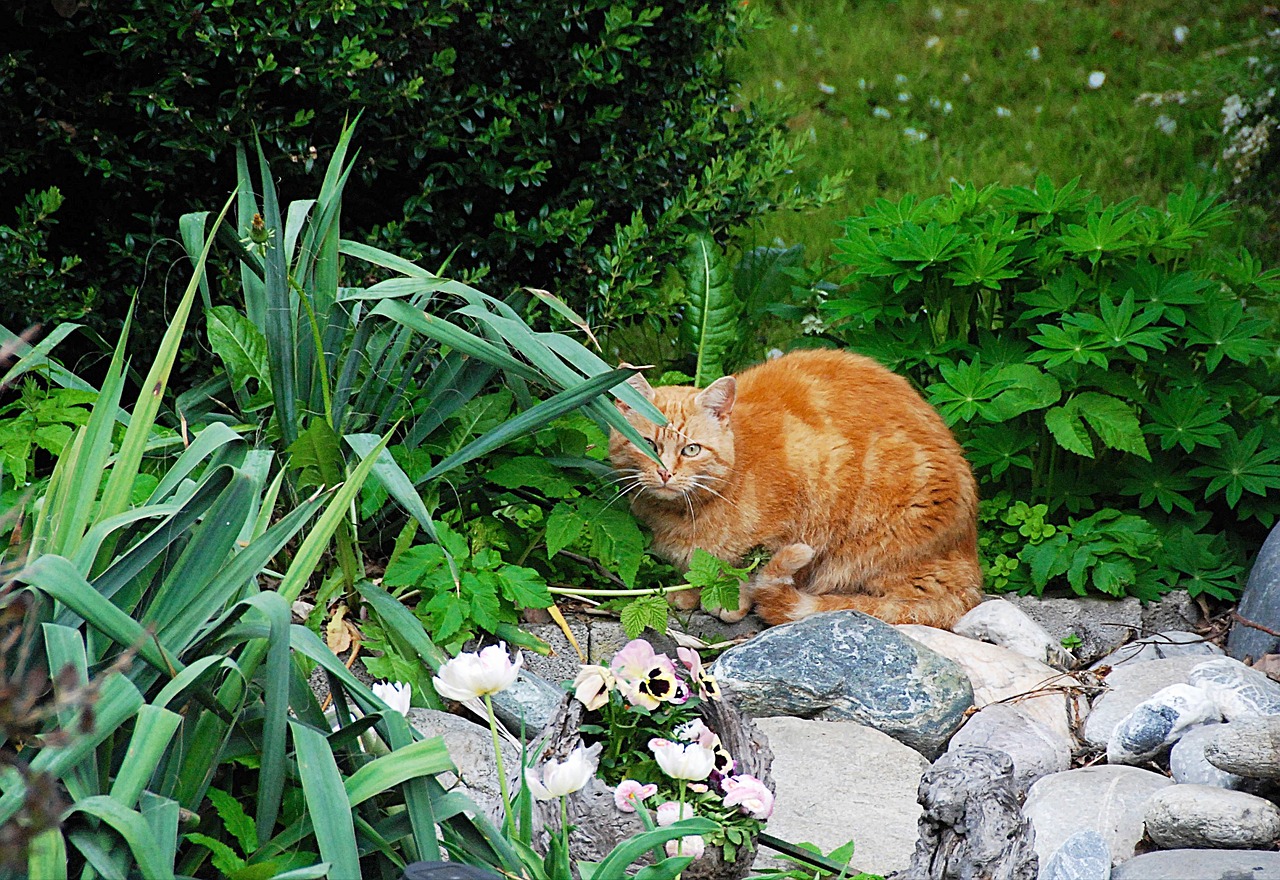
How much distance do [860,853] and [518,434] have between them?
125 cm

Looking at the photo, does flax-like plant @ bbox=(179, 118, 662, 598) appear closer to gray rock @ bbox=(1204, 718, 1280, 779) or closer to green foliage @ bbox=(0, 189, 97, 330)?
green foliage @ bbox=(0, 189, 97, 330)

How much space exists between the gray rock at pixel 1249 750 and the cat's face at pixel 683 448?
5.21ft

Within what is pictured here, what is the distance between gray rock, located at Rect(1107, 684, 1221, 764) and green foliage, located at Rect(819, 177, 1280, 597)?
754mm

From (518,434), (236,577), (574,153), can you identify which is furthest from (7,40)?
(236,577)

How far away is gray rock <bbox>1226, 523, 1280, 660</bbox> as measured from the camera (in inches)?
146

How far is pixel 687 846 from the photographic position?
2037 mm

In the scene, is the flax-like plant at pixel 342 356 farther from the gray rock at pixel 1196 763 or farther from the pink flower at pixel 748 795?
the gray rock at pixel 1196 763

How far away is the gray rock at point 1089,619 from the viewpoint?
393 centimetres

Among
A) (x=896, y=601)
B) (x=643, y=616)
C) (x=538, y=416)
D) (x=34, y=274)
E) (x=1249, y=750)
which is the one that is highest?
(x=34, y=274)

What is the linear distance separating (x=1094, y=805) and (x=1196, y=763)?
1.09 feet

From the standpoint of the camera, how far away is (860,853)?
107 inches

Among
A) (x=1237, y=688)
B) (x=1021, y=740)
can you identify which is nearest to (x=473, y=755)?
(x=1021, y=740)

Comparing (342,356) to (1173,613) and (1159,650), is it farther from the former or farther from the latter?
(1173,613)

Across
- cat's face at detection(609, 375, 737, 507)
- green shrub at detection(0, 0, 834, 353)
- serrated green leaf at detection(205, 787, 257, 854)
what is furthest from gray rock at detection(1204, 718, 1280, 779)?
green shrub at detection(0, 0, 834, 353)
